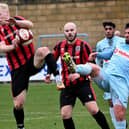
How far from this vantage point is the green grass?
12.2m

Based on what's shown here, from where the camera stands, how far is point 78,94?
10.0m

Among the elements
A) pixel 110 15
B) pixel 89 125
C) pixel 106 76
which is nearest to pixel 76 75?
pixel 106 76

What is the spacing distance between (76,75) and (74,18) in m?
21.8

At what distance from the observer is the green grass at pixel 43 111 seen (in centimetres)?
1215

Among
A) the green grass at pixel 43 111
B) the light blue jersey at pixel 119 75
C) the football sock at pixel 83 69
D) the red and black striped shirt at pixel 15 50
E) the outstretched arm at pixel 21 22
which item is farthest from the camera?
the green grass at pixel 43 111

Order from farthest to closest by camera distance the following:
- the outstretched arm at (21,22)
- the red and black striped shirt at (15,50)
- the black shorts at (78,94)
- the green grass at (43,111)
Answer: the green grass at (43,111)
the red and black striped shirt at (15,50)
the outstretched arm at (21,22)
the black shorts at (78,94)

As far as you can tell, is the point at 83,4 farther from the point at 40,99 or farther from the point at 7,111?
the point at 7,111

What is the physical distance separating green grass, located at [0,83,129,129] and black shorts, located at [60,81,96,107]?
182cm

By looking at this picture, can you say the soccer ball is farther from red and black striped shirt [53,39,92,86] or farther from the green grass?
the green grass

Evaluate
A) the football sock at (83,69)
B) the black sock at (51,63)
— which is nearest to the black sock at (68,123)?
the black sock at (51,63)

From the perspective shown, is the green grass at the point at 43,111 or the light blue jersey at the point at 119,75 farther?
the green grass at the point at 43,111

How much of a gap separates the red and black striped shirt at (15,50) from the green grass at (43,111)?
1916 millimetres

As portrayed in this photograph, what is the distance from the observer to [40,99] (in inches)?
679

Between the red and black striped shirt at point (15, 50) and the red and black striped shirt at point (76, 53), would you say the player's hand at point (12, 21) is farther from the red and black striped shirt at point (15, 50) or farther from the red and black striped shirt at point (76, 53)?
the red and black striped shirt at point (76, 53)
